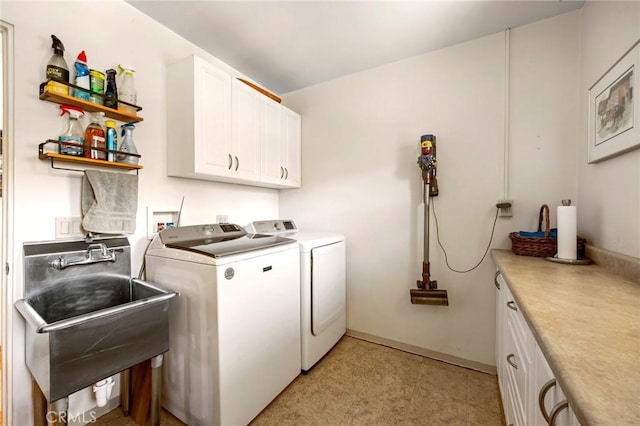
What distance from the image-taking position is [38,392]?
1320 millimetres

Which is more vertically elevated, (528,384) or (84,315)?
(84,315)

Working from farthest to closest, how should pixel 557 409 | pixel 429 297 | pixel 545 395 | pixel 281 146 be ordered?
pixel 281 146 → pixel 429 297 → pixel 545 395 → pixel 557 409

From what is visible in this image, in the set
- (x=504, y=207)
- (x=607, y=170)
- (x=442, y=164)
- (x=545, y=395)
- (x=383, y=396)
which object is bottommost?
(x=383, y=396)

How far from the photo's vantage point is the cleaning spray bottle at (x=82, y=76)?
1.40 metres

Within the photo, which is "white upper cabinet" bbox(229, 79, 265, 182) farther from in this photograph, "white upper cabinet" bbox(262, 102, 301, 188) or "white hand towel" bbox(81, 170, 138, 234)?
"white hand towel" bbox(81, 170, 138, 234)

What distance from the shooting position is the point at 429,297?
2039mm

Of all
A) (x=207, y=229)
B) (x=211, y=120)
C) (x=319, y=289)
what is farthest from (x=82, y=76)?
(x=319, y=289)

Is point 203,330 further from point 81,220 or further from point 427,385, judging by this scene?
point 427,385

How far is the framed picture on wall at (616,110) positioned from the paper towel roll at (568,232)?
1.11ft

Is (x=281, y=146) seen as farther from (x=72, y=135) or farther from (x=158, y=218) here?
(x=72, y=135)

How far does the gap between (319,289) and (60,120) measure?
1915mm

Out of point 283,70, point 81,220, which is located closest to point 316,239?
point 81,220

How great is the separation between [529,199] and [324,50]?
197cm

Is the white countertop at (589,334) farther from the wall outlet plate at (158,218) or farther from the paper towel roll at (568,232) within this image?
the wall outlet plate at (158,218)
